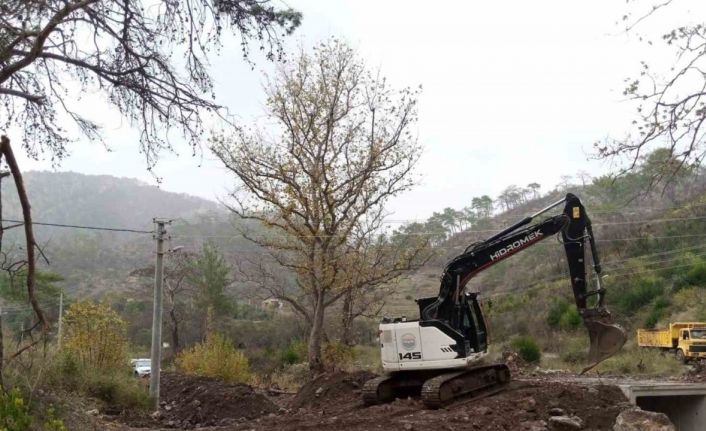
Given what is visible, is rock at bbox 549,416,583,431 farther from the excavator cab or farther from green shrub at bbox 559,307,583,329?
green shrub at bbox 559,307,583,329

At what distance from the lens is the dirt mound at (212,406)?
1719 centimetres

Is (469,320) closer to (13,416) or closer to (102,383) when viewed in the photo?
(102,383)

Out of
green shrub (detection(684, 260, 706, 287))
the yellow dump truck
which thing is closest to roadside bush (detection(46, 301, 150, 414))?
the yellow dump truck

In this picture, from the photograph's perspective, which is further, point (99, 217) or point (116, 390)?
point (99, 217)

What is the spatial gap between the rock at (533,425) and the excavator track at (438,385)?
6.26 ft

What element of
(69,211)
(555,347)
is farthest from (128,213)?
(555,347)

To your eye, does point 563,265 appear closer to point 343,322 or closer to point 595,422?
point 343,322

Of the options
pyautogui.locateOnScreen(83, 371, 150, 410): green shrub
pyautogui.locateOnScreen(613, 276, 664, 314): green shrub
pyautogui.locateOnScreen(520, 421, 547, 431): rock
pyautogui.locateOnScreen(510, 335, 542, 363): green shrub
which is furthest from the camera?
pyautogui.locateOnScreen(613, 276, 664, 314): green shrub

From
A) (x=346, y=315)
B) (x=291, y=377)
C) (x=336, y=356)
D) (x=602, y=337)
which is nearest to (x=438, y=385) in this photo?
(x=602, y=337)

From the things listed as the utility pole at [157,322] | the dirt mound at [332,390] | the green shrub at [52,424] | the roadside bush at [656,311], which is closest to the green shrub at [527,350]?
the roadside bush at [656,311]

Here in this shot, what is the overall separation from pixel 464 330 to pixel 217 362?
13.0m

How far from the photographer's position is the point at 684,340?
2778 cm

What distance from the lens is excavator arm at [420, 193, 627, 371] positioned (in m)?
12.4

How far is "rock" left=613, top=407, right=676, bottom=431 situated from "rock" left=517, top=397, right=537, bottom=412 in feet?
4.73
